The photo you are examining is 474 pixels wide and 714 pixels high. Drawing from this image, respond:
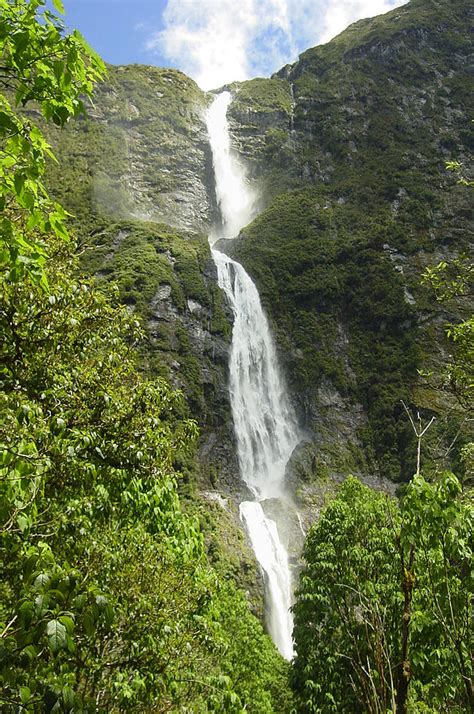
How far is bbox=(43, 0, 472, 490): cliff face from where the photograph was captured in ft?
150

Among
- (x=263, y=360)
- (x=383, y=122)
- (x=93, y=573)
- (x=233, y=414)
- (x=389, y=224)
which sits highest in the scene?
(x=383, y=122)

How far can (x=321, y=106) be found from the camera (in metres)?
82.2

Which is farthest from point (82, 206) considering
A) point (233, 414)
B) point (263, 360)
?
point (233, 414)

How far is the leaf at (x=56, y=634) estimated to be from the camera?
244 centimetres

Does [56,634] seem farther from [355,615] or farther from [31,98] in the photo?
[355,615]

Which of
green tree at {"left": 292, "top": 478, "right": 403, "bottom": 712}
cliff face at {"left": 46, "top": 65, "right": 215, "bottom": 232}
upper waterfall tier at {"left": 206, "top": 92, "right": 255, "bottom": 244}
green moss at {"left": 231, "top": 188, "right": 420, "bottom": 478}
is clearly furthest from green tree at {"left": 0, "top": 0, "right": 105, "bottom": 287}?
upper waterfall tier at {"left": 206, "top": 92, "right": 255, "bottom": 244}

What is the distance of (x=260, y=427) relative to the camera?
43.9 metres

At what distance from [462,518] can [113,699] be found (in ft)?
13.9

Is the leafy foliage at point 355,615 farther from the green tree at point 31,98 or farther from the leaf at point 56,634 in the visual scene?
the green tree at point 31,98

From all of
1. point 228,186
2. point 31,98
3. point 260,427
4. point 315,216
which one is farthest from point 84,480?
point 228,186

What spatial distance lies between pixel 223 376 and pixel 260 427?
5.46 metres

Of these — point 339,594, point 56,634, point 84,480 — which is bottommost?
point 339,594

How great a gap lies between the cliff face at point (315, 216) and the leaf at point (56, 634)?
36.4m

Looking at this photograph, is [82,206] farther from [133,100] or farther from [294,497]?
[294,497]
